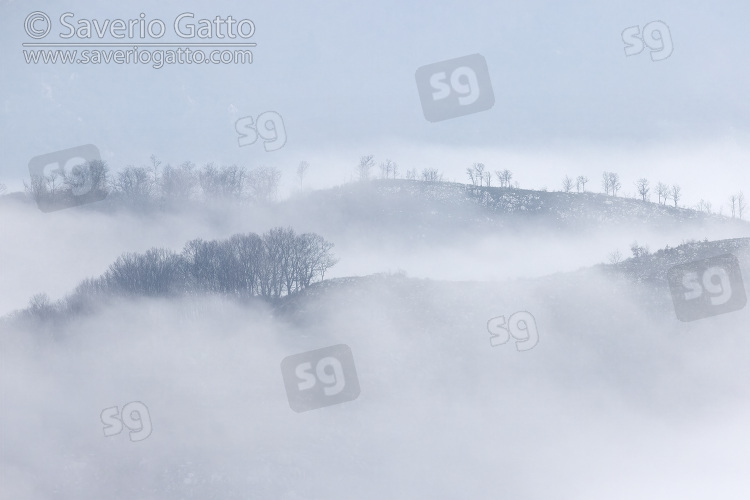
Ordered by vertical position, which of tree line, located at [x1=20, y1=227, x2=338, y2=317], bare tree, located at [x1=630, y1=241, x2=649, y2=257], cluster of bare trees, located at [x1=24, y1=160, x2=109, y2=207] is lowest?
bare tree, located at [x1=630, y1=241, x2=649, y2=257]

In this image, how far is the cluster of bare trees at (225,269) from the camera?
77.3 m

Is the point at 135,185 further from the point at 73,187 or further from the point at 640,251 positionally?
the point at 640,251

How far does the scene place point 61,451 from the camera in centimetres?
5384

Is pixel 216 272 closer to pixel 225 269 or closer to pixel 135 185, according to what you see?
pixel 225 269

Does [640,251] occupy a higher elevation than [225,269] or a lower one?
lower

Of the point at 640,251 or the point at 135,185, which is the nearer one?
the point at 640,251

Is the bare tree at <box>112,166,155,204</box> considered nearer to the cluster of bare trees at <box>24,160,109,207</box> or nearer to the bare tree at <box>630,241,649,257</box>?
the cluster of bare trees at <box>24,160,109,207</box>

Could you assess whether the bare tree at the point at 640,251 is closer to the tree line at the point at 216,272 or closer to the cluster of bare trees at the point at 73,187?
the tree line at the point at 216,272

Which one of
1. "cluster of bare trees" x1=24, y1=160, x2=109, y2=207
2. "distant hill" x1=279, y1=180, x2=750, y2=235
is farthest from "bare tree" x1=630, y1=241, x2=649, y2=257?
"cluster of bare trees" x1=24, y1=160, x2=109, y2=207

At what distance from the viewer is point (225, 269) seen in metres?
78.4

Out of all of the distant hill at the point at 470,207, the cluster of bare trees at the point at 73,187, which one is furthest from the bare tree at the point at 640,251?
the cluster of bare trees at the point at 73,187

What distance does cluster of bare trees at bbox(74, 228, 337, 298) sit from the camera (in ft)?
254

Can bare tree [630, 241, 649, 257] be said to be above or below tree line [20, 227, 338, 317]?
below

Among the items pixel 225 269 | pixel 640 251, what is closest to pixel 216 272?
pixel 225 269
